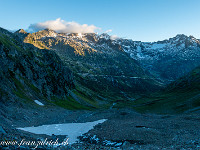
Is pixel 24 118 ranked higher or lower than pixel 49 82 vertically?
lower

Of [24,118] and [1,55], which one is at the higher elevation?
[1,55]

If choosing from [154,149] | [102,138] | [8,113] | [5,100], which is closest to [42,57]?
[5,100]

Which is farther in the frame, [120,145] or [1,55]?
[1,55]

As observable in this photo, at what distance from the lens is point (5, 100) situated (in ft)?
191

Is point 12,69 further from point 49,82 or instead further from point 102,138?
point 102,138

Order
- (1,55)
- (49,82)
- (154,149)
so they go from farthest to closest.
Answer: (49,82), (1,55), (154,149)

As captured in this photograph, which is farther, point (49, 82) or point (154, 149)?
point (49, 82)

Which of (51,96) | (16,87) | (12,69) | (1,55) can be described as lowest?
(51,96)

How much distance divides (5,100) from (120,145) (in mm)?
46757

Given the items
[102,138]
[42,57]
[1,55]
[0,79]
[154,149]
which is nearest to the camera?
[154,149]

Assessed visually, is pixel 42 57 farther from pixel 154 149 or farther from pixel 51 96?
pixel 154 149

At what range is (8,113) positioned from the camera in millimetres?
49406

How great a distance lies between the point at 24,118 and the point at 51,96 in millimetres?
59081

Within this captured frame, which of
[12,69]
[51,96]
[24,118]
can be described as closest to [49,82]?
[51,96]
